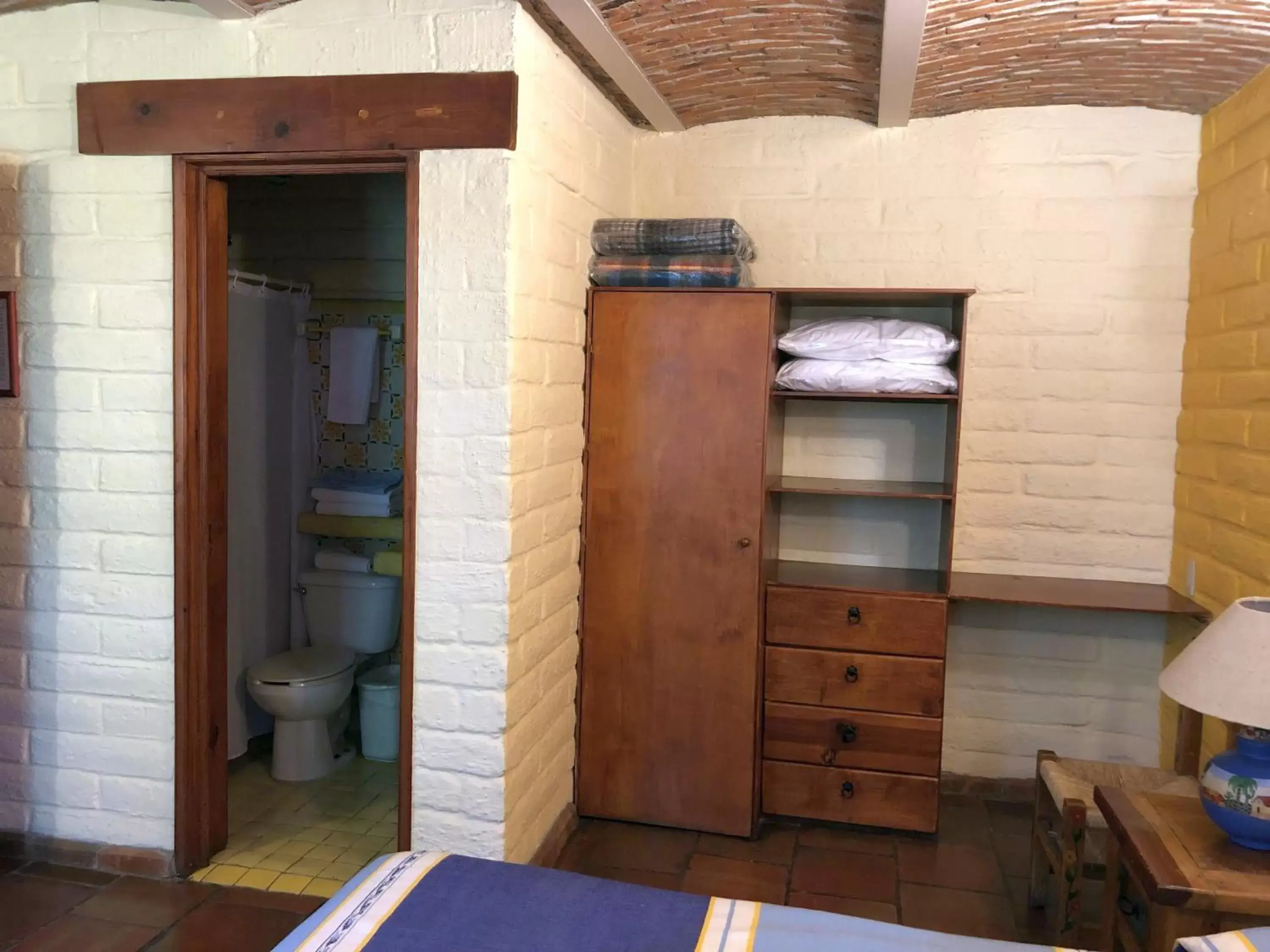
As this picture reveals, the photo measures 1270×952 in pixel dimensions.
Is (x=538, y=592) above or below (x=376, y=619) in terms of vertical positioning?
above

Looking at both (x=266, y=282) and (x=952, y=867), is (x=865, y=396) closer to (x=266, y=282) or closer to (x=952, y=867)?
(x=952, y=867)

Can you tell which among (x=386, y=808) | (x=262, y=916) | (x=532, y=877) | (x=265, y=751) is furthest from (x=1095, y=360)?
(x=265, y=751)

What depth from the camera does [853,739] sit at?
3.12 metres

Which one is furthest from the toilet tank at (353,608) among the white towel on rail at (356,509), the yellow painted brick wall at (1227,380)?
the yellow painted brick wall at (1227,380)

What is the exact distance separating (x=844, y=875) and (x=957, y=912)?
0.32 metres

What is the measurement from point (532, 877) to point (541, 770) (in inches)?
47.0

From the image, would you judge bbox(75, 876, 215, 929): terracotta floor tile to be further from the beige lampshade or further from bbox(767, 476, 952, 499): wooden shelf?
the beige lampshade

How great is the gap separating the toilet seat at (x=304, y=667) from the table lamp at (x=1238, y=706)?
2.57 m

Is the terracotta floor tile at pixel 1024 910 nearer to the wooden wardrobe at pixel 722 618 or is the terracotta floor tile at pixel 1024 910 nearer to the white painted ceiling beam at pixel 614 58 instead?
the wooden wardrobe at pixel 722 618

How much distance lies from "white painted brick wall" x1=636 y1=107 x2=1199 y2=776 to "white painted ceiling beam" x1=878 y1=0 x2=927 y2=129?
0.52ft

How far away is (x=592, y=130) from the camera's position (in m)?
3.04

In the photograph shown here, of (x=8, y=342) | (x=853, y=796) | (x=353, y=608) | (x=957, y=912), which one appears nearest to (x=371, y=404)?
(x=353, y=608)

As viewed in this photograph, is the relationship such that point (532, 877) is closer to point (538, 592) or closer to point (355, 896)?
point (355, 896)

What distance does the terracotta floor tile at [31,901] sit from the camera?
8.36 ft
